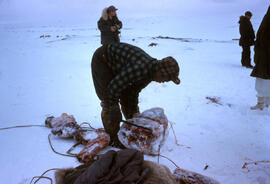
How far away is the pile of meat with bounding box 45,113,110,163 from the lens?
86.4 inches

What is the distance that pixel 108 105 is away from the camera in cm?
223

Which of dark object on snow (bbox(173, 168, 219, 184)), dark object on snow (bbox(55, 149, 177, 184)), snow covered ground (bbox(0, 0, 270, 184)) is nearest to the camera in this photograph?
dark object on snow (bbox(55, 149, 177, 184))

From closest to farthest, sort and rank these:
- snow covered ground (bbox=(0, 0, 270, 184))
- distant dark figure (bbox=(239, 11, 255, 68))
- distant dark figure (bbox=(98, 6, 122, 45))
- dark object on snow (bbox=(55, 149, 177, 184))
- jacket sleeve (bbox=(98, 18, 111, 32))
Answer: dark object on snow (bbox=(55, 149, 177, 184)), snow covered ground (bbox=(0, 0, 270, 184)), distant dark figure (bbox=(98, 6, 122, 45)), jacket sleeve (bbox=(98, 18, 111, 32)), distant dark figure (bbox=(239, 11, 255, 68))

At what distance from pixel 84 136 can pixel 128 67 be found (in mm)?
1139

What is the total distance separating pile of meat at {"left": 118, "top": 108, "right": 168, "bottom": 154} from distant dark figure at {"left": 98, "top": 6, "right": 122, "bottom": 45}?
9.14 ft

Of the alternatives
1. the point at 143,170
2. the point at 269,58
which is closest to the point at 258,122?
the point at 269,58

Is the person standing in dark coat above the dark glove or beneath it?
above

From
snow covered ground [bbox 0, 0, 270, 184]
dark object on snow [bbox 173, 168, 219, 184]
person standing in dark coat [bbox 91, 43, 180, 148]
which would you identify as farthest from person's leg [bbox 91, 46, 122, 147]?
dark object on snow [bbox 173, 168, 219, 184]

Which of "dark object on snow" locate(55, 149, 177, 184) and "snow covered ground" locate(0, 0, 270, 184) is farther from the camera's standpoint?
"snow covered ground" locate(0, 0, 270, 184)

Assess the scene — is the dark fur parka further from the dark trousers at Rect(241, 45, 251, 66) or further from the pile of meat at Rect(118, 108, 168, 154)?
the pile of meat at Rect(118, 108, 168, 154)

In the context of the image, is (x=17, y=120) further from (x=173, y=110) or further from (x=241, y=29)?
(x=241, y=29)

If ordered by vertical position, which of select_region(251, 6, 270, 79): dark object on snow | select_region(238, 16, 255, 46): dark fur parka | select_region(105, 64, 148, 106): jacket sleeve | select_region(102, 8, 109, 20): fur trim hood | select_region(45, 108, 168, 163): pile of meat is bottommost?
select_region(45, 108, 168, 163): pile of meat

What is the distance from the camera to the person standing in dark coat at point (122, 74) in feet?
6.15

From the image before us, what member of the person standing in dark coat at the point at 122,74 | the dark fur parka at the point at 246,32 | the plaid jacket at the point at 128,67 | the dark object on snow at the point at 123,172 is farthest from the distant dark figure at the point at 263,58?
the dark fur parka at the point at 246,32
